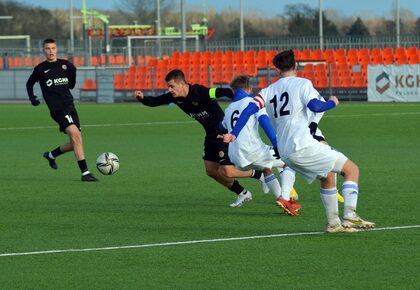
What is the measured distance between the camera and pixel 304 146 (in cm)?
1055

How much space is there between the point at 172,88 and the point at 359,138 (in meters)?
12.4

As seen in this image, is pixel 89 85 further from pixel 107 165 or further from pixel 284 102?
pixel 284 102

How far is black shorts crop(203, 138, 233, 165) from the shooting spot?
43.8 ft

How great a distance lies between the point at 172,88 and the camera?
1280cm

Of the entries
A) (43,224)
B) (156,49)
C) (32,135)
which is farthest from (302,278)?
(156,49)

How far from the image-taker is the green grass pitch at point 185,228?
8602mm

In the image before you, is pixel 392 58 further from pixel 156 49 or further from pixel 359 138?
pixel 359 138

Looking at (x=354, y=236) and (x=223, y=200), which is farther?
(x=223, y=200)

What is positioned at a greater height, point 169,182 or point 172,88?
point 172,88

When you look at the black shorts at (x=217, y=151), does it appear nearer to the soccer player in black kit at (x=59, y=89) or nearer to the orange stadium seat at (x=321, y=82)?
the soccer player in black kit at (x=59, y=89)

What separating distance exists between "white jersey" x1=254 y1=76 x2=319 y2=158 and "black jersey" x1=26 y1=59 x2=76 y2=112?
7.05 m

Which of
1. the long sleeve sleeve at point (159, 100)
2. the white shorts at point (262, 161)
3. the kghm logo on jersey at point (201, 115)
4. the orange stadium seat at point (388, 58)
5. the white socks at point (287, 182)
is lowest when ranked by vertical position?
the white socks at point (287, 182)

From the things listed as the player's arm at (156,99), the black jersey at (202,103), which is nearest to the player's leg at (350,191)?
the black jersey at (202,103)

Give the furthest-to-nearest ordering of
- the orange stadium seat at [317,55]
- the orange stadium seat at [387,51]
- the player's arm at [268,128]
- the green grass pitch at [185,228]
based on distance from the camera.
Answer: the orange stadium seat at [317,55] < the orange stadium seat at [387,51] < the player's arm at [268,128] < the green grass pitch at [185,228]
